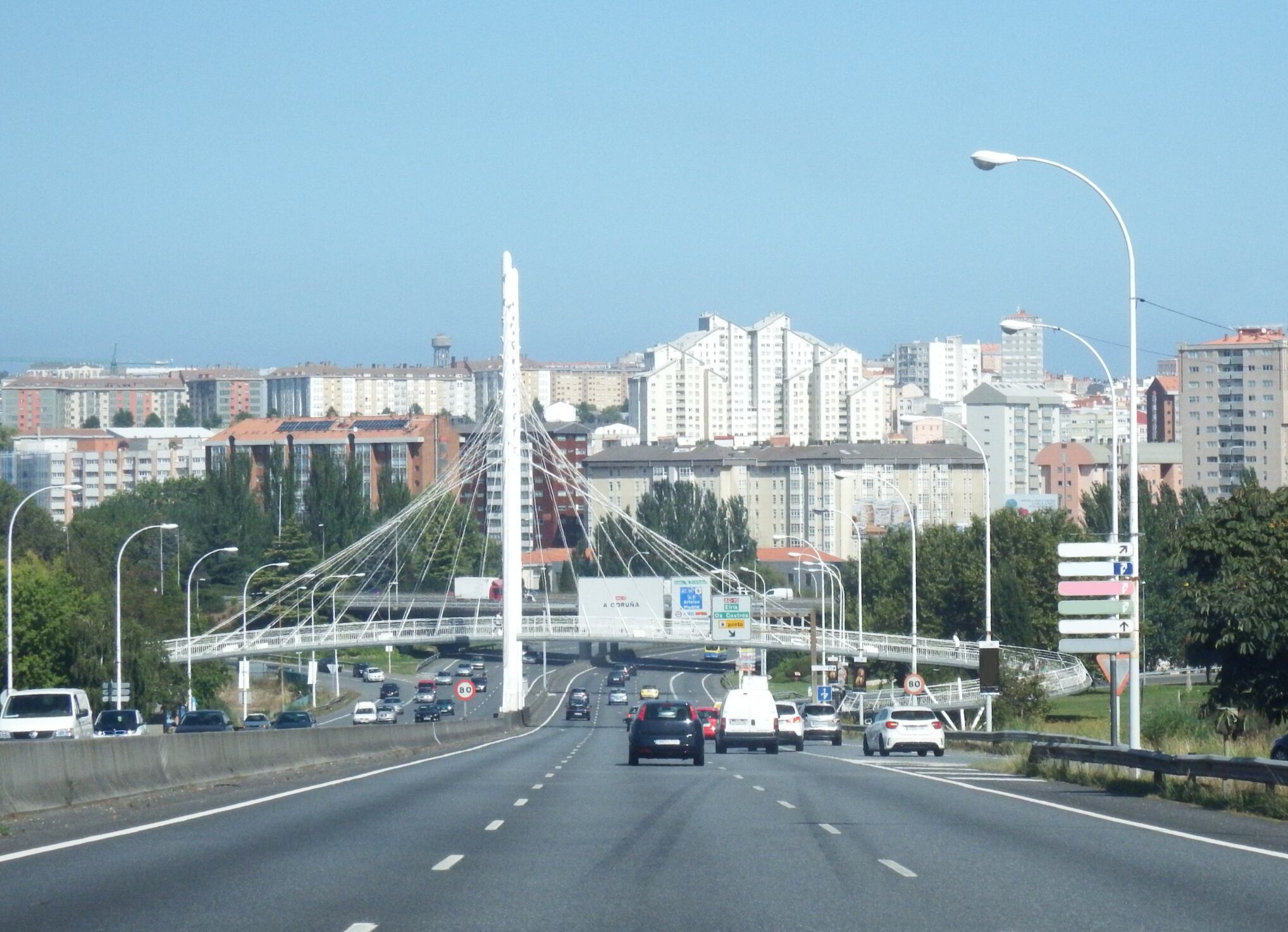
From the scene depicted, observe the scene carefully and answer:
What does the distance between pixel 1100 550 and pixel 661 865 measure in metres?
14.9

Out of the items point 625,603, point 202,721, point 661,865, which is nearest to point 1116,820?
point 661,865

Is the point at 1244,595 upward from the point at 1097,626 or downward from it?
upward

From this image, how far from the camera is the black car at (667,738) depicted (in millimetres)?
36125

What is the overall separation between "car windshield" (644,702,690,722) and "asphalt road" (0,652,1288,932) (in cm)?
1252

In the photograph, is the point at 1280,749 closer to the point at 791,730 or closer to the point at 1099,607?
the point at 1099,607

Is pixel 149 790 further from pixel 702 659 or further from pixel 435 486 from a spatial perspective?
pixel 702 659

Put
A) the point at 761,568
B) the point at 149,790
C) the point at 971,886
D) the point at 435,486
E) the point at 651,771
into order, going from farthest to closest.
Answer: the point at 761,568, the point at 435,486, the point at 651,771, the point at 149,790, the point at 971,886

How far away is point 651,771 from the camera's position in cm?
3228

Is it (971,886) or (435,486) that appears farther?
(435,486)

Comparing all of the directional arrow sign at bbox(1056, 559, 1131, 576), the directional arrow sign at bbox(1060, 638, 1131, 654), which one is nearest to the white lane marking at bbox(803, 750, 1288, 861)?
the directional arrow sign at bbox(1060, 638, 1131, 654)

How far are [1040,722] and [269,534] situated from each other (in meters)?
93.1

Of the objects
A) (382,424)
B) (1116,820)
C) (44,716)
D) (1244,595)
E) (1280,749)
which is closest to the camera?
(1116,820)

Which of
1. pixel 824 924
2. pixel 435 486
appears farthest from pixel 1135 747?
pixel 435 486

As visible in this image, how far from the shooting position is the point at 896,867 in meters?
13.8
